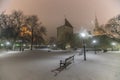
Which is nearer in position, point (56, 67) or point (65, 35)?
point (56, 67)

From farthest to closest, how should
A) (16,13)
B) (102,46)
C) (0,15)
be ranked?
(102,46)
(16,13)
(0,15)

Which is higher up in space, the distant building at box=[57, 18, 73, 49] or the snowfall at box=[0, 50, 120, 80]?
the distant building at box=[57, 18, 73, 49]

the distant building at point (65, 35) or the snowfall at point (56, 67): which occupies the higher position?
the distant building at point (65, 35)

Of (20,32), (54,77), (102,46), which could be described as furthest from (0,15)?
(54,77)

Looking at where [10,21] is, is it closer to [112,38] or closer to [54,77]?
[112,38]

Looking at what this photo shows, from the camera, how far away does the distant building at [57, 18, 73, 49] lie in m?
73.4

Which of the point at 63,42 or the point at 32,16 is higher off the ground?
the point at 32,16

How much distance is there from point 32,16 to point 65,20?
113ft

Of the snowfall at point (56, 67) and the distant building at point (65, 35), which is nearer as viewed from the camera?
the snowfall at point (56, 67)

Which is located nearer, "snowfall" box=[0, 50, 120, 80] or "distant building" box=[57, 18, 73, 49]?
"snowfall" box=[0, 50, 120, 80]

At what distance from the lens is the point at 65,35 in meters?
79.4

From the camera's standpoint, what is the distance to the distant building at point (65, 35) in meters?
73.4

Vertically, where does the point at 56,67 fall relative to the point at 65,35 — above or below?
below

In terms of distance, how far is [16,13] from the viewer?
55.0 m
